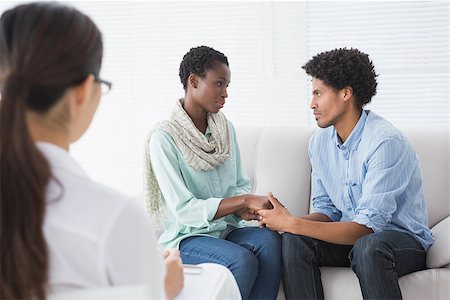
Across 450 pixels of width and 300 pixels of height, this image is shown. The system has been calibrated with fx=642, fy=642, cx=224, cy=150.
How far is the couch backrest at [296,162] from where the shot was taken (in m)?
2.56

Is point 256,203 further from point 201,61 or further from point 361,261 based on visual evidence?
point 201,61

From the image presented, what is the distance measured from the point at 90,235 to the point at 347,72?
1.68m

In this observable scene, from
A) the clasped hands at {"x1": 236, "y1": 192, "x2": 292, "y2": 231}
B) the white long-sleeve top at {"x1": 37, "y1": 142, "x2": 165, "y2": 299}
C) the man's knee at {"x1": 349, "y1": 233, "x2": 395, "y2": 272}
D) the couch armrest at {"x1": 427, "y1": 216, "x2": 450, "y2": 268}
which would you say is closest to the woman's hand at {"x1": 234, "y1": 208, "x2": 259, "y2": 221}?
the clasped hands at {"x1": 236, "y1": 192, "x2": 292, "y2": 231}

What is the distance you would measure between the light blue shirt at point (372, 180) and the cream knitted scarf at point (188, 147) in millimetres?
390

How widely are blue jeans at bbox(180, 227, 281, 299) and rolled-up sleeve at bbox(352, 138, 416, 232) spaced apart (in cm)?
32

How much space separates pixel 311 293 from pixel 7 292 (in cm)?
143

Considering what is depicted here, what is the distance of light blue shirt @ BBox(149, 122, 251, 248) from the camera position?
2.26 meters

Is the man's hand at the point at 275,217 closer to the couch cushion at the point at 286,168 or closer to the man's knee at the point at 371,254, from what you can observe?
the man's knee at the point at 371,254

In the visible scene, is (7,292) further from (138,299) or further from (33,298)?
(138,299)

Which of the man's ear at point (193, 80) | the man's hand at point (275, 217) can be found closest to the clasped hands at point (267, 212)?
the man's hand at point (275, 217)

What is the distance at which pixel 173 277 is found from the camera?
1223 millimetres

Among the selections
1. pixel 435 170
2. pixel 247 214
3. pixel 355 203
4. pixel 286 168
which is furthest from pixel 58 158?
pixel 435 170

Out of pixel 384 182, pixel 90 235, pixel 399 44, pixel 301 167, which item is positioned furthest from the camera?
pixel 399 44

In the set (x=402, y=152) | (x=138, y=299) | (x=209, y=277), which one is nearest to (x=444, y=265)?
(x=402, y=152)
